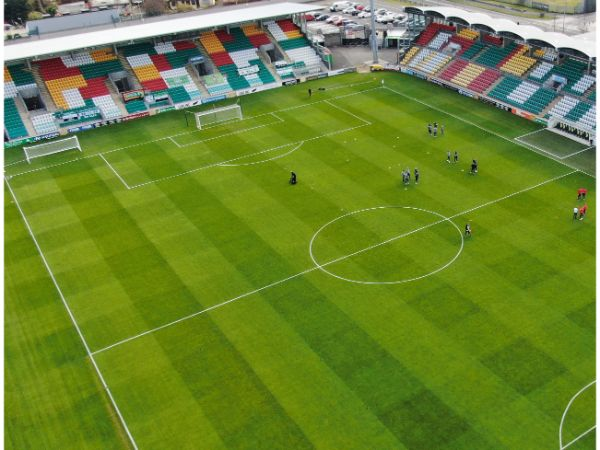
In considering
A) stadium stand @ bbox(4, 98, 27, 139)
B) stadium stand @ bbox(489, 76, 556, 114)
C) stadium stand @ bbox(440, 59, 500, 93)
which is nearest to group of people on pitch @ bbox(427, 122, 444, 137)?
stadium stand @ bbox(489, 76, 556, 114)

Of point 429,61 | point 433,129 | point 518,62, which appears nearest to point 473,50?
point 429,61

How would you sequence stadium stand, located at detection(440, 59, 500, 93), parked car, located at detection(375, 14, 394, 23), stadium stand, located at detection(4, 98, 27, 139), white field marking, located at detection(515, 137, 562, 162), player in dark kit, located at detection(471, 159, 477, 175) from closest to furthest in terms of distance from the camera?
player in dark kit, located at detection(471, 159, 477, 175), white field marking, located at detection(515, 137, 562, 162), stadium stand, located at detection(4, 98, 27, 139), stadium stand, located at detection(440, 59, 500, 93), parked car, located at detection(375, 14, 394, 23)

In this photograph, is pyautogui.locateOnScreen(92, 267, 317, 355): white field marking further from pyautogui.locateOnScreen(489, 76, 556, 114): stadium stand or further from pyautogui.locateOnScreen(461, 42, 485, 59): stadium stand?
pyautogui.locateOnScreen(461, 42, 485, 59): stadium stand

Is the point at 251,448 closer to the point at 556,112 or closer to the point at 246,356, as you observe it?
the point at 246,356

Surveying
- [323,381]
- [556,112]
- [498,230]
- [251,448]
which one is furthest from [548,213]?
[251,448]

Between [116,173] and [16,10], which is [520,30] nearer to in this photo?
[116,173]

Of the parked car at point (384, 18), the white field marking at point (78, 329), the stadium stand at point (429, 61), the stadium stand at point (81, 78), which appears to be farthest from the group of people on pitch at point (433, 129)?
the parked car at point (384, 18)
